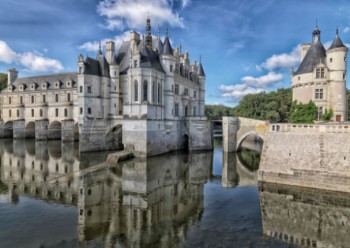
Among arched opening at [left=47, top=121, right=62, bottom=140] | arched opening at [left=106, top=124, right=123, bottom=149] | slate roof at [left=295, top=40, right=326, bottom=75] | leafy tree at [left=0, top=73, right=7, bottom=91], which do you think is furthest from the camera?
leafy tree at [left=0, top=73, right=7, bottom=91]

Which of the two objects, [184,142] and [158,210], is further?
[184,142]

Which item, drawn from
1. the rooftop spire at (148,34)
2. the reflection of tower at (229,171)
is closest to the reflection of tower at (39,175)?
the reflection of tower at (229,171)

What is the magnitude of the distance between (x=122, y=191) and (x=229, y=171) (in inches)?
482

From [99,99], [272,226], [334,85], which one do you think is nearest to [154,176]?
[272,226]

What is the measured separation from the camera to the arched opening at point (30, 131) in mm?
47906

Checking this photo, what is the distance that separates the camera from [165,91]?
32656mm

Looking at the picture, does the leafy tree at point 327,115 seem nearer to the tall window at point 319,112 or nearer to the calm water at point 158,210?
the tall window at point 319,112

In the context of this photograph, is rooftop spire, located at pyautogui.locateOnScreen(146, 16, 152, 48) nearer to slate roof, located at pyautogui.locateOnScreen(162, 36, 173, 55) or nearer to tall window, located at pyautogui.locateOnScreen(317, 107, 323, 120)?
slate roof, located at pyautogui.locateOnScreen(162, 36, 173, 55)

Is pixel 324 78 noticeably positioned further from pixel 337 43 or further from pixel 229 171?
pixel 229 171

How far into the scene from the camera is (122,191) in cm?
1733

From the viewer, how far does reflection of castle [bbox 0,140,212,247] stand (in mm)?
11258

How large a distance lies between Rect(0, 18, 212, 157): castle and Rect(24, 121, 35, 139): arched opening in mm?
3338

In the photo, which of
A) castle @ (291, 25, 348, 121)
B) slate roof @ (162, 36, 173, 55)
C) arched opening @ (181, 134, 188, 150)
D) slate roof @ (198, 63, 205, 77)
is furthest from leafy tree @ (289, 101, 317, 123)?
slate roof @ (198, 63, 205, 77)

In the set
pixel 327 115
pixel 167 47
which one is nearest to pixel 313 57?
pixel 327 115
